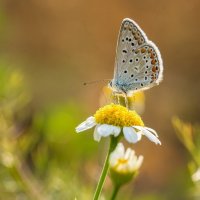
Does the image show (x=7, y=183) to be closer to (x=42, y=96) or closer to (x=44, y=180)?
(x=44, y=180)

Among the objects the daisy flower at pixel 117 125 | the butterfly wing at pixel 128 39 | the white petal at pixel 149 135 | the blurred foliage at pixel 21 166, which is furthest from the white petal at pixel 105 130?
the blurred foliage at pixel 21 166

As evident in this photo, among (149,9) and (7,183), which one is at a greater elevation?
(149,9)

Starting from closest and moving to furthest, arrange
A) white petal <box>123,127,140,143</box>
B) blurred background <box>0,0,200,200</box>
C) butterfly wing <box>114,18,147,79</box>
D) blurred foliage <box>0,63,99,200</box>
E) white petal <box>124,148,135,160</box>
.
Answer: white petal <box>123,127,140,143</box>, white petal <box>124,148,135,160</box>, butterfly wing <box>114,18,147,79</box>, blurred foliage <box>0,63,99,200</box>, blurred background <box>0,0,200,200</box>

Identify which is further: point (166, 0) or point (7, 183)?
point (166, 0)

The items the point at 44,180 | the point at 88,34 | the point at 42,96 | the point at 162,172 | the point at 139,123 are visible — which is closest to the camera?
the point at 139,123

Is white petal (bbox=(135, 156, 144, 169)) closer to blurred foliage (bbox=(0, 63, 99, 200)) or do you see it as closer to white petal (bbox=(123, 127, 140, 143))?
white petal (bbox=(123, 127, 140, 143))

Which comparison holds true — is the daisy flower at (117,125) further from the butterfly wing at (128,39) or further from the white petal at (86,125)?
the butterfly wing at (128,39)

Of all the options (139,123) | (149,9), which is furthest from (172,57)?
(139,123)

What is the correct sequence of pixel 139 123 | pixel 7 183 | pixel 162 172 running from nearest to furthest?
pixel 139 123 → pixel 7 183 → pixel 162 172

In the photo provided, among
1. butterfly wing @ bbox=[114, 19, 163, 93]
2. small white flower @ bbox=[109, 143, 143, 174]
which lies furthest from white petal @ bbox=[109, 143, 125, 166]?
butterfly wing @ bbox=[114, 19, 163, 93]
